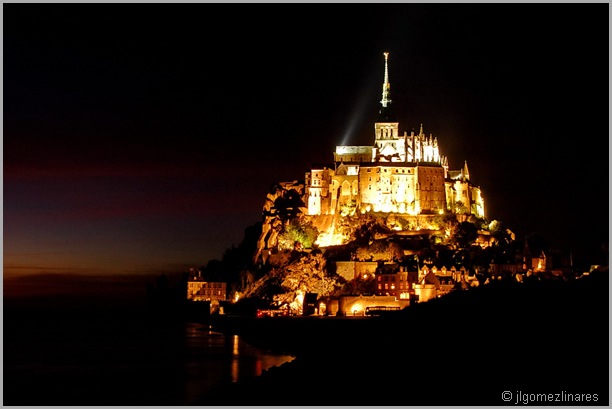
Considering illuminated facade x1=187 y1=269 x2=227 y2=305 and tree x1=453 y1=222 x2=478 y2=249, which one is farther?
illuminated facade x1=187 y1=269 x2=227 y2=305

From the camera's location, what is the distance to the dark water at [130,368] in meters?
39.6

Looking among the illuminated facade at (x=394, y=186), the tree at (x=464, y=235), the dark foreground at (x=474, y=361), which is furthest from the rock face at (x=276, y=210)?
the dark foreground at (x=474, y=361)

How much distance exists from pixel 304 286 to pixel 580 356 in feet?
118

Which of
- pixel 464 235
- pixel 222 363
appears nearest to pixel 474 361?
pixel 222 363

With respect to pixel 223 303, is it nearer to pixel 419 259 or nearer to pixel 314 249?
pixel 314 249

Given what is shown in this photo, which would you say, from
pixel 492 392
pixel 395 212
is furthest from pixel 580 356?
pixel 395 212

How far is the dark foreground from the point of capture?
1155 inches

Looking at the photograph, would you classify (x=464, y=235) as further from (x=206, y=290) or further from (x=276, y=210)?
(x=206, y=290)

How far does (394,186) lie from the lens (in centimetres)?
7931

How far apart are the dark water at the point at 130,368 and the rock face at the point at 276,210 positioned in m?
10.2

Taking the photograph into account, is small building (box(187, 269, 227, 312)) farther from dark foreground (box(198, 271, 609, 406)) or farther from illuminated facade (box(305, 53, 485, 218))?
dark foreground (box(198, 271, 609, 406))

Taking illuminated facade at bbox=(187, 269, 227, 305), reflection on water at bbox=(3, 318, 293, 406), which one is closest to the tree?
reflection on water at bbox=(3, 318, 293, 406)

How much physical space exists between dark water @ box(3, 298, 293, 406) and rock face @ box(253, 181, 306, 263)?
10.2 meters

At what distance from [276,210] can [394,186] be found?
1117 centimetres
